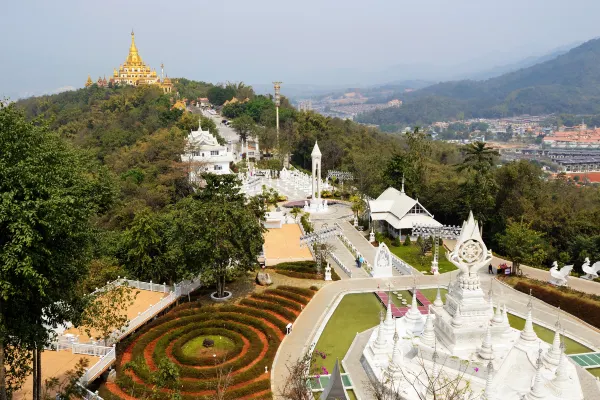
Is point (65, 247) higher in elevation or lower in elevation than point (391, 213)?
higher

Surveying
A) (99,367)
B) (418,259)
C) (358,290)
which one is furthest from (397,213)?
(99,367)

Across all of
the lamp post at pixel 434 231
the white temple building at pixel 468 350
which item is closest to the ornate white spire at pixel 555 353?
the white temple building at pixel 468 350

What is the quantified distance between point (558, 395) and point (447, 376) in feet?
13.7

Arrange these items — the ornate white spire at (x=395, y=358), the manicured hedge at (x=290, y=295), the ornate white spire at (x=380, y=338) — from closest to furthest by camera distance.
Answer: the ornate white spire at (x=395, y=358), the ornate white spire at (x=380, y=338), the manicured hedge at (x=290, y=295)

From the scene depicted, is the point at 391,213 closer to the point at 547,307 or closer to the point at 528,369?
the point at 547,307

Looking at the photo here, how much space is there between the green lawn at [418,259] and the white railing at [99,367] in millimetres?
22686

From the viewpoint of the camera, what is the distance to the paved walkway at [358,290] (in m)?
23.6

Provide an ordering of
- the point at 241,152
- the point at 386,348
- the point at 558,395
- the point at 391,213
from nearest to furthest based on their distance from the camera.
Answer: the point at 558,395, the point at 386,348, the point at 391,213, the point at 241,152

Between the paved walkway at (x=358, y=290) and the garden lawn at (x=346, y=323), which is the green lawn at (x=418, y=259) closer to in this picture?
the paved walkway at (x=358, y=290)

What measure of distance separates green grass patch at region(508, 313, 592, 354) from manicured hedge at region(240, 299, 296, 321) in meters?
12.5

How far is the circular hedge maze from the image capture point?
20203 mm

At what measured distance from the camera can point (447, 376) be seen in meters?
20.3

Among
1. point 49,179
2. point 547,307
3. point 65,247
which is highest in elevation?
point 49,179

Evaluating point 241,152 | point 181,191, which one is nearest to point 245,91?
point 241,152
